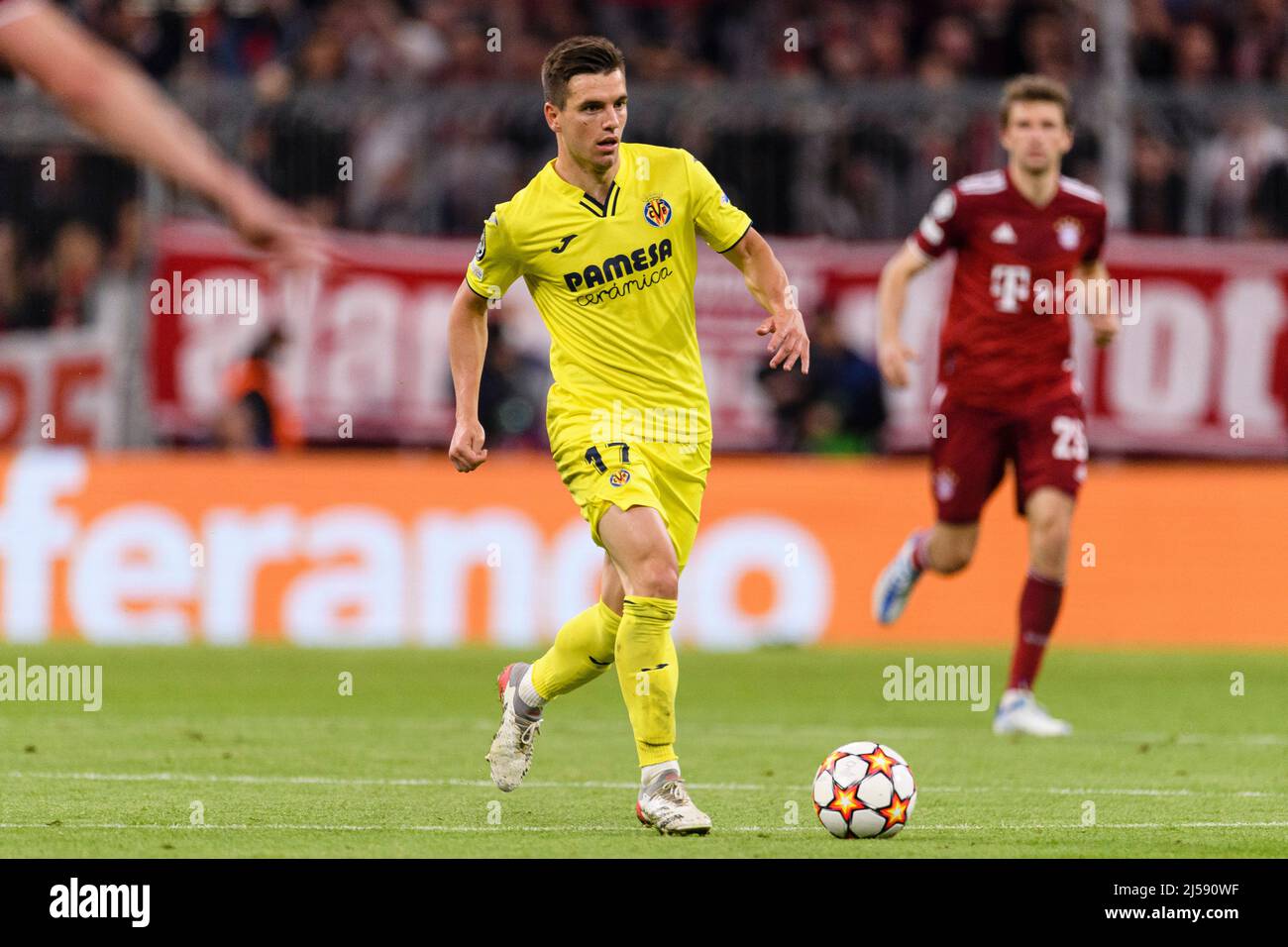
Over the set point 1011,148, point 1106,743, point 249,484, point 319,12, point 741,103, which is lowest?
point 1106,743

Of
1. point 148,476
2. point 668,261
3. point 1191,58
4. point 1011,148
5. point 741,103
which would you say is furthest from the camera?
point 1191,58

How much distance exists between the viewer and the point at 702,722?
1155 centimetres

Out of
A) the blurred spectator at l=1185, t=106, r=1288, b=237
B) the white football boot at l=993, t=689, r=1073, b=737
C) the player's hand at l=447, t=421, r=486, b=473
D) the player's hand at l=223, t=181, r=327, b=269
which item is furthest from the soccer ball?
the blurred spectator at l=1185, t=106, r=1288, b=237

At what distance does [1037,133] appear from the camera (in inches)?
433

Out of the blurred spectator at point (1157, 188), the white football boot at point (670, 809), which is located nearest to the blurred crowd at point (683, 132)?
the blurred spectator at point (1157, 188)

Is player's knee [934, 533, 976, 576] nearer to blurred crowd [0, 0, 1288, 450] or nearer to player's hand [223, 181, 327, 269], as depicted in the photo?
blurred crowd [0, 0, 1288, 450]

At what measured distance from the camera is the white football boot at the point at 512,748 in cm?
819

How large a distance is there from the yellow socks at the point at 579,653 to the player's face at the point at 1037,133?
4.04 meters

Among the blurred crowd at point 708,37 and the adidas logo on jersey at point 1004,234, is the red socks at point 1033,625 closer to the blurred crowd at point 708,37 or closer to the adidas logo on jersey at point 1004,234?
the adidas logo on jersey at point 1004,234

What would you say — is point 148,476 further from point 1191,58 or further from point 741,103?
point 1191,58

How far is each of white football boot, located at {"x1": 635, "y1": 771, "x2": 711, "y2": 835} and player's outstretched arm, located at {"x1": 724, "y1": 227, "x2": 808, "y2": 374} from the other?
1375mm

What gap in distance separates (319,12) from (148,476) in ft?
19.1

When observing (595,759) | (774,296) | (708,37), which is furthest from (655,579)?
(708,37)

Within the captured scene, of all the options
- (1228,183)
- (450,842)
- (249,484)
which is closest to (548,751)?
(450,842)
